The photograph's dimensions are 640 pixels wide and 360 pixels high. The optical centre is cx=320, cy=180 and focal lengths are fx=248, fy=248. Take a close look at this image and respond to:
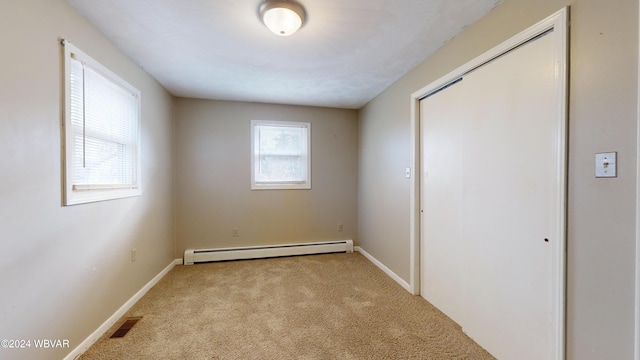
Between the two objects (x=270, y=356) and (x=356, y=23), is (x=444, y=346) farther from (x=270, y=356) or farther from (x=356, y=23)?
(x=356, y=23)

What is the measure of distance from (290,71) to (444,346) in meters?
2.84

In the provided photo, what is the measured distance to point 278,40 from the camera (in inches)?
82.3

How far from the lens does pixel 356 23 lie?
1.86m

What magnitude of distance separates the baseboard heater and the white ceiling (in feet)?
7.51

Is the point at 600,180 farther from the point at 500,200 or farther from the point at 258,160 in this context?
the point at 258,160

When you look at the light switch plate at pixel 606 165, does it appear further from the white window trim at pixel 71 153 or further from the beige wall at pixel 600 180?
the white window trim at pixel 71 153

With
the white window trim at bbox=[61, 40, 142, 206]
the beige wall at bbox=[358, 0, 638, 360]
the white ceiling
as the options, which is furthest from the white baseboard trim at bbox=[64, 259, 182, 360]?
the beige wall at bbox=[358, 0, 638, 360]

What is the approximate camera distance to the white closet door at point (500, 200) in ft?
4.60

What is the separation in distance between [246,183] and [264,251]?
1.08m

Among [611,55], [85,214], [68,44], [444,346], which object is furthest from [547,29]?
[85,214]

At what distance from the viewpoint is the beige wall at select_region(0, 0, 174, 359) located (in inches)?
49.9

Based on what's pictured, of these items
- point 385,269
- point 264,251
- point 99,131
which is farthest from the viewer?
point 264,251

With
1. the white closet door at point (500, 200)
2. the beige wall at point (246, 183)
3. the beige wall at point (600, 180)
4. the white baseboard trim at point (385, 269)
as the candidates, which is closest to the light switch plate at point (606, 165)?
the beige wall at point (600, 180)

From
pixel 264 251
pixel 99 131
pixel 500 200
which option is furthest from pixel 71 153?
pixel 500 200
